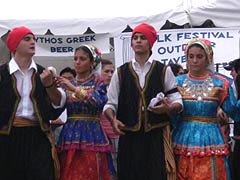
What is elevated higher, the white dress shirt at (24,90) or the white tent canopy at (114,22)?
the white tent canopy at (114,22)

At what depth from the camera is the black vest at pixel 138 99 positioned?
4.15 m

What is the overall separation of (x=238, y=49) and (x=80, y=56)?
268 cm

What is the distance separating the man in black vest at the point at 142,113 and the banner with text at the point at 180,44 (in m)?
2.16

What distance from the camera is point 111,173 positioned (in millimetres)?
4430

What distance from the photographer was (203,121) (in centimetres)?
427

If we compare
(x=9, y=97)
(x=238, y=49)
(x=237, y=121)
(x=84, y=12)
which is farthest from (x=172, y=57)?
(x=9, y=97)

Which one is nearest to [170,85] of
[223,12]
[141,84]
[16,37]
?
[141,84]

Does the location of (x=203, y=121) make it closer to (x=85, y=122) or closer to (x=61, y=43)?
(x=85, y=122)

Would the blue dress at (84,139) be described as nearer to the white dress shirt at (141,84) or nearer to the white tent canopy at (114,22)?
the white dress shirt at (141,84)

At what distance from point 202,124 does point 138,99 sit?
56 centimetres

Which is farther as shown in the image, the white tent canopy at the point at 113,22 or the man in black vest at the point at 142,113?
the white tent canopy at the point at 113,22

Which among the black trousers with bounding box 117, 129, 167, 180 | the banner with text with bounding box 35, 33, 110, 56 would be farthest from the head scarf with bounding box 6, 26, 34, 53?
the banner with text with bounding box 35, 33, 110, 56

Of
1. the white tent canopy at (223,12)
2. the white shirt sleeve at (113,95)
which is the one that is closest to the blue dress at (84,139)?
the white shirt sleeve at (113,95)

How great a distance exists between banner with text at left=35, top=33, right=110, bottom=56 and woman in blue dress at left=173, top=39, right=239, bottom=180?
2.85 m
